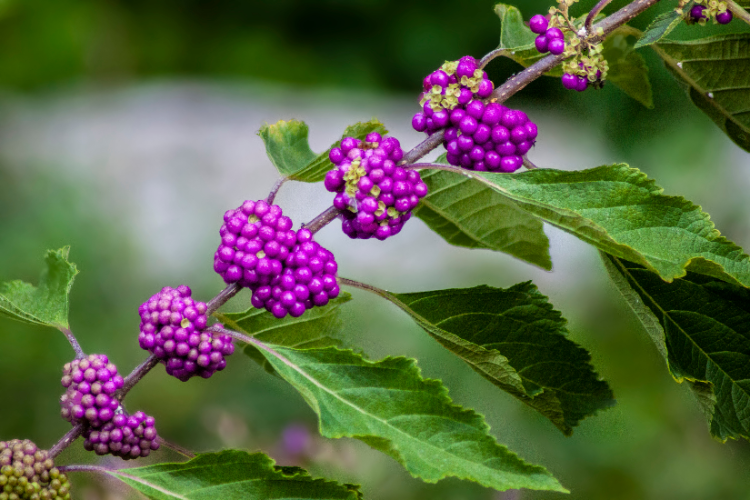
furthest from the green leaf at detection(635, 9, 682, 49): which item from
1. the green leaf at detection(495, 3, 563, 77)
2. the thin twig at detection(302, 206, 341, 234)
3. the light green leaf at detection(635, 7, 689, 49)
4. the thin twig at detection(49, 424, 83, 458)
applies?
the thin twig at detection(49, 424, 83, 458)

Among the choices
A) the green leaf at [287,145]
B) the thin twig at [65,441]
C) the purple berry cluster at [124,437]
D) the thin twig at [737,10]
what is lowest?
the purple berry cluster at [124,437]

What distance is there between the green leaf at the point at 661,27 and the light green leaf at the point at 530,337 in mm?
312

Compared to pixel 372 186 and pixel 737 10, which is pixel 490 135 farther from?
pixel 737 10

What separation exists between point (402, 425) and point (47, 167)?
13.2 feet

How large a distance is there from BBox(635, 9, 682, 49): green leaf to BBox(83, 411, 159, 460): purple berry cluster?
0.71 metres

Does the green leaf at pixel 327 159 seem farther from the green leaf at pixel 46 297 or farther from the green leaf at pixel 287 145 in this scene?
the green leaf at pixel 46 297

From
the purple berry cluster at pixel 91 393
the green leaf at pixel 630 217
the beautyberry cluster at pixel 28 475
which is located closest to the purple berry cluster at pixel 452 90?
the green leaf at pixel 630 217

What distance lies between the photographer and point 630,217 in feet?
2.63

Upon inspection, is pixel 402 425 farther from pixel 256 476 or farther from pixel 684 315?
pixel 684 315

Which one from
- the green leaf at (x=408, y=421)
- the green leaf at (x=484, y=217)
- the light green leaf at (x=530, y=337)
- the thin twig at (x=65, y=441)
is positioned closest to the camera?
the green leaf at (x=408, y=421)

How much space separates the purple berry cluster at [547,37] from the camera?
0.89 m

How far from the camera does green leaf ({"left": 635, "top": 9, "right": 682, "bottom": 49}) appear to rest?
2.71ft

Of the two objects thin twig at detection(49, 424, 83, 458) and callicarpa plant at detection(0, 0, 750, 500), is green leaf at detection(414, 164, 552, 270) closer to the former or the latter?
callicarpa plant at detection(0, 0, 750, 500)

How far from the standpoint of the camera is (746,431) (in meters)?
0.87
